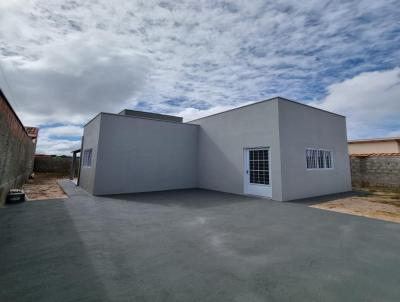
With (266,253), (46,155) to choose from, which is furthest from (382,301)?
(46,155)

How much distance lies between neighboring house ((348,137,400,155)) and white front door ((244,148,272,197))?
13540 millimetres

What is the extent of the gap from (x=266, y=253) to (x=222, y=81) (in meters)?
7.35

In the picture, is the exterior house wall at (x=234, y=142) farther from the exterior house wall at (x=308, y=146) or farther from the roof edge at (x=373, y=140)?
the roof edge at (x=373, y=140)

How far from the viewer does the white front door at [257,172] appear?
775cm

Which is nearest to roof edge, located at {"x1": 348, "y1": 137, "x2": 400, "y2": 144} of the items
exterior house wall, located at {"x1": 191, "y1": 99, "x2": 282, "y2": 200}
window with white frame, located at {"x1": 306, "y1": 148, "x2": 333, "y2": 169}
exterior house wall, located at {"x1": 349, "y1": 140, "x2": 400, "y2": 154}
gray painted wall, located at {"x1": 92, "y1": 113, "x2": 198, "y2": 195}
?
exterior house wall, located at {"x1": 349, "y1": 140, "x2": 400, "y2": 154}

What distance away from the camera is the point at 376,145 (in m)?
15.2

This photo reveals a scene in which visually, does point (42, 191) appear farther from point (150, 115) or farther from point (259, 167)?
point (259, 167)

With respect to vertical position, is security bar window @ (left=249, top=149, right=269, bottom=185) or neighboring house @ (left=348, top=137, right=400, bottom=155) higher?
neighboring house @ (left=348, top=137, right=400, bottom=155)

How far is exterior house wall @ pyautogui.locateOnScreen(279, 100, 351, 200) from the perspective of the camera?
751cm

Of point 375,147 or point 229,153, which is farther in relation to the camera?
point 375,147

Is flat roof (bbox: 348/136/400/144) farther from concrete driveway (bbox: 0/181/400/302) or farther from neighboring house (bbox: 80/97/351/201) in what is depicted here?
concrete driveway (bbox: 0/181/400/302)

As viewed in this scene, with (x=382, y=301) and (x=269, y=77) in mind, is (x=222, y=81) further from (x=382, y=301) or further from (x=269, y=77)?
(x=382, y=301)

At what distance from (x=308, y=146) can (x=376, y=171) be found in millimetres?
6145

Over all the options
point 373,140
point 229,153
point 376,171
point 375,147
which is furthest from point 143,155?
point 375,147
